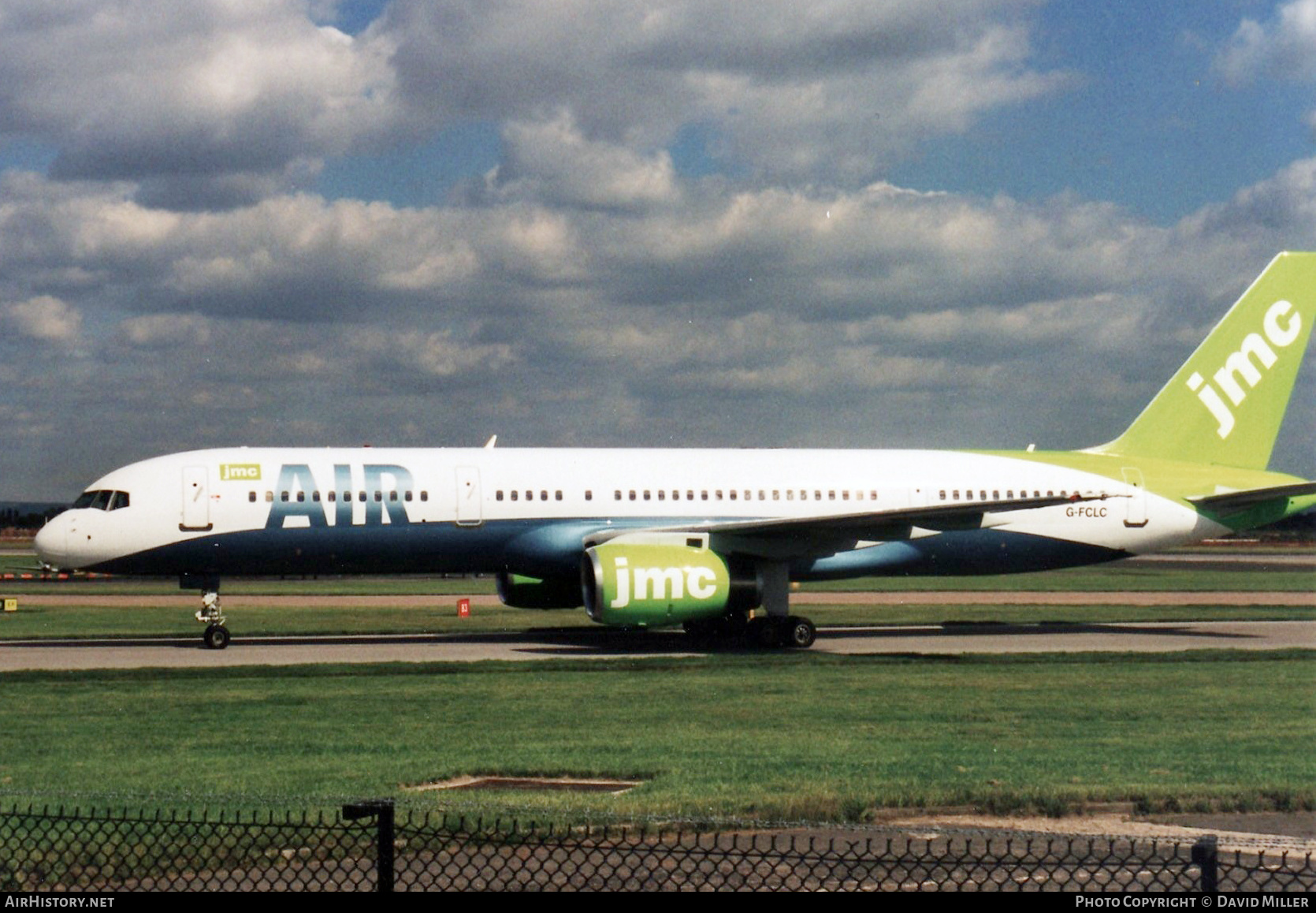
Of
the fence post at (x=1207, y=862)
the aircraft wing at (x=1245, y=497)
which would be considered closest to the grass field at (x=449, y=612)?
the aircraft wing at (x=1245, y=497)

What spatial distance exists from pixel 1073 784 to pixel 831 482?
20.2 meters

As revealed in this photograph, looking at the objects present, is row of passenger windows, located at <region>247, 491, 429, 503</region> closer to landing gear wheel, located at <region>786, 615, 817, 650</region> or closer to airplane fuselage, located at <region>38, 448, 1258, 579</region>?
airplane fuselage, located at <region>38, 448, 1258, 579</region>

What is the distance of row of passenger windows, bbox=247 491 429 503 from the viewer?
96.8ft

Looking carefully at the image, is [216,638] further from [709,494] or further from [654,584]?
[709,494]

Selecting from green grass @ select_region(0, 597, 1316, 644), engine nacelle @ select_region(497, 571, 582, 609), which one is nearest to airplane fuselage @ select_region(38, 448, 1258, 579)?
engine nacelle @ select_region(497, 571, 582, 609)

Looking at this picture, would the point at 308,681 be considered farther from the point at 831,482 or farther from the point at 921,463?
the point at 921,463

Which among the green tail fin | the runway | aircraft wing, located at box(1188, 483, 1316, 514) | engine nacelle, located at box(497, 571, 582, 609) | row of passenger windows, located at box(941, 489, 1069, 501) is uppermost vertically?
the green tail fin

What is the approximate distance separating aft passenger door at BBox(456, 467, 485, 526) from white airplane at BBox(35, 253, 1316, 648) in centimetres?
4

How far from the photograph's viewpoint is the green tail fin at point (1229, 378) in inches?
1426

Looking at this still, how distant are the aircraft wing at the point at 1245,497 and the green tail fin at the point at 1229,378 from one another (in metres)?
1.64

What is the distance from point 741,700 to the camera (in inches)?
793

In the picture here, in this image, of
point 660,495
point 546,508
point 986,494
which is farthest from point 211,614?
point 986,494

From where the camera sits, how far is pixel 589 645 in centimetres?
3058

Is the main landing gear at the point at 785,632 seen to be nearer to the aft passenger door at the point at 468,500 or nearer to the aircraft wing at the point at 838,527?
the aircraft wing at the point at 838,527
